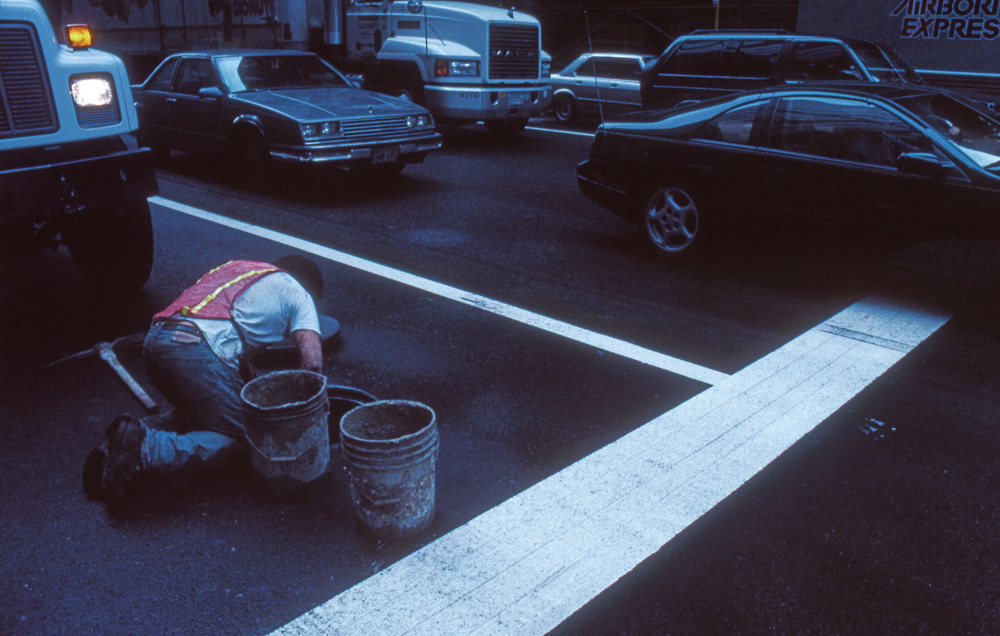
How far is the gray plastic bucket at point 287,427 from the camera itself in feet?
10.3

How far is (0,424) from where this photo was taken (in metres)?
3.97

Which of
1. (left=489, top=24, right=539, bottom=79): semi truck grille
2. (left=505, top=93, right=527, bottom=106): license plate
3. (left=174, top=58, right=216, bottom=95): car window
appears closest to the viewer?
(left=174, top=58, right=216, bottom=95): car window

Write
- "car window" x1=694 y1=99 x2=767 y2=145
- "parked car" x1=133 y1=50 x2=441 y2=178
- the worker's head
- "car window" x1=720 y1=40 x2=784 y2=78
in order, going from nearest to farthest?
the worker's head < "car window" x1=694 y1=99 x2=767 y2=145 < "parked car" x1=133 y1=50 x2=441 y2=178 < "car window" x1=720 y1=40 x2=784 y2=78

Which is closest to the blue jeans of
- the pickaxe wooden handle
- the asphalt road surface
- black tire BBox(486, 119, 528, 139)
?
the asphalt road surface

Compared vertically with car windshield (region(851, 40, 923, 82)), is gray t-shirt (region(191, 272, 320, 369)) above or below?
below

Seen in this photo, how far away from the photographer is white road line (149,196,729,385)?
15.4 ft

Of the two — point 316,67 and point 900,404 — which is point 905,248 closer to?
point 900,404

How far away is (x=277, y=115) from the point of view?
869 centimetres

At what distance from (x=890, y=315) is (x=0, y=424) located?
18.0ft

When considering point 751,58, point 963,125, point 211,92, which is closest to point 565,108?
point 751,58

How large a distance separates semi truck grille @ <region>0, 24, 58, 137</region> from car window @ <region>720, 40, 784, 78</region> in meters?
8.69

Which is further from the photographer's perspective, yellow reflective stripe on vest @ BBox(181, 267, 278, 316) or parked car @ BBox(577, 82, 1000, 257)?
parked car @ BBox(577, 82, 1000, 257)

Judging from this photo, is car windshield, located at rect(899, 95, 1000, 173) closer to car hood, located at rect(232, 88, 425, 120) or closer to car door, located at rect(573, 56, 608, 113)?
car hood, located at rect(232, 88, 425, 120)

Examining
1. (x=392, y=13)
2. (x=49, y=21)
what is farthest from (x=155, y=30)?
(x=49, y=21)
